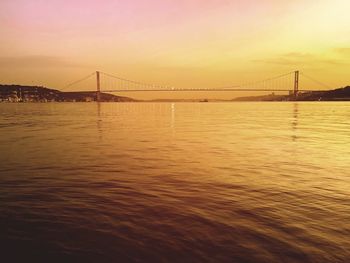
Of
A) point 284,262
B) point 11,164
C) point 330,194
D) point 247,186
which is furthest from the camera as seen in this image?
point 11,164

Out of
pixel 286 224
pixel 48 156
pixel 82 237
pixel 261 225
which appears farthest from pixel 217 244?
pixel 48 156

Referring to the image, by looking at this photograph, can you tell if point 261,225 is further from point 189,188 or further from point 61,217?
point 61,217

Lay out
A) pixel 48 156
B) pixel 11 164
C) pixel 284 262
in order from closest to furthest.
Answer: pixel 284 262
pixel 11 164
pixel 48 156

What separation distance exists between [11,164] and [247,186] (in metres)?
8.58

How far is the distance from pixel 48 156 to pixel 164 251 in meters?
→ 10.1

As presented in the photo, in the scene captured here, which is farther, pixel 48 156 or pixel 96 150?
pixel 96 150

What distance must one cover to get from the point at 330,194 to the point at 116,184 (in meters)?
→ 5.76

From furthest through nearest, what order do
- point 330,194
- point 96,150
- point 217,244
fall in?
point 96,150 → point 330,194 → point 217,244

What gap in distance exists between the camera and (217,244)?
211 inches

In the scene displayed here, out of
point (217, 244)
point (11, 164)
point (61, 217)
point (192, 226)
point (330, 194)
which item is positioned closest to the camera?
point (217, 244)

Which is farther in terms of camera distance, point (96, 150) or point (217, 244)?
point (96, 150)

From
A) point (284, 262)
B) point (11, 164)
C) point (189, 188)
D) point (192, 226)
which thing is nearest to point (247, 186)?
point (189, 188)

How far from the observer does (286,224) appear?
630 cm

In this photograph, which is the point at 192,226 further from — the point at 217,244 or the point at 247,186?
the point at 247,186
